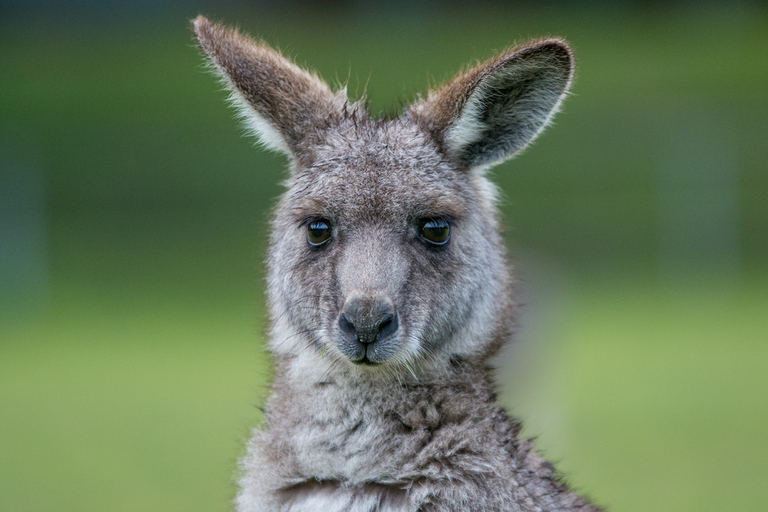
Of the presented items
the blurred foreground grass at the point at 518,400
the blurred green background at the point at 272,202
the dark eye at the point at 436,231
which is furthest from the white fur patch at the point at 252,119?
the blurred green background at the point at 272,202

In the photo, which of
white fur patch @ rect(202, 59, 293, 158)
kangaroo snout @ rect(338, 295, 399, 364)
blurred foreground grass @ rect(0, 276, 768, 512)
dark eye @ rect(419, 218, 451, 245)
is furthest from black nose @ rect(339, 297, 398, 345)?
white fur patch @ rect(202, 59, 293, 158)

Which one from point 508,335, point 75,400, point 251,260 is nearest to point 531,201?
point 251,260

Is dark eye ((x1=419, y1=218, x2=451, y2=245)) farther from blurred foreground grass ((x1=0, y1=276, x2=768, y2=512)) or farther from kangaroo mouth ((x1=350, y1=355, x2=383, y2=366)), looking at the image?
blurred foreground grass ((x1=0, y1=276, x2=768, y2=512))

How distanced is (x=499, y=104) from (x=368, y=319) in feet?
5.24

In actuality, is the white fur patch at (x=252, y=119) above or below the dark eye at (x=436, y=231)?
above

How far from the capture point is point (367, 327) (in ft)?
15.3

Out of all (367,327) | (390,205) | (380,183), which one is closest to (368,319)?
(367,327)

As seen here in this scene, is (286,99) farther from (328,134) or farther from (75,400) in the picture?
(75,400)

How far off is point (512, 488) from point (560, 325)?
986 centimetres

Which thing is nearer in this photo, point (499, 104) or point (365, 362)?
point (365, 362)

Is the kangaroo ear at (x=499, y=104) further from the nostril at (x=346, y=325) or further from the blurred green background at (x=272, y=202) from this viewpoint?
the blurred green background at (x=272, y=202)

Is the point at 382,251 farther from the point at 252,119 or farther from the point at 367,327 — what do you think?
the point at 252,119

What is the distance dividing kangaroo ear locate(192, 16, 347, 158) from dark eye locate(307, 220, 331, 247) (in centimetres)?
57

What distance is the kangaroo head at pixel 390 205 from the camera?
4.92m
